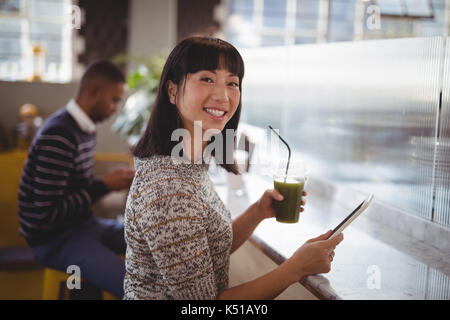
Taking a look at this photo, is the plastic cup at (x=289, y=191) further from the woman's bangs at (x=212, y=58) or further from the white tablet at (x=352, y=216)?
the woman's bangs at (x=212, y=58)

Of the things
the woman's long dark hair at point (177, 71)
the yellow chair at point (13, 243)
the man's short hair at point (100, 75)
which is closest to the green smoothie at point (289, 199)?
the woman's long dark hair at point (177, 71)

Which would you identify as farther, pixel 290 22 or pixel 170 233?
pixel 290 22

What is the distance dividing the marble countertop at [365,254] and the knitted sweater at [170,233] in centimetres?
28

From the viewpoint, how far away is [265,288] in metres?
0.99

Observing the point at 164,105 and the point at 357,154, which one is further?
the point at 357,154

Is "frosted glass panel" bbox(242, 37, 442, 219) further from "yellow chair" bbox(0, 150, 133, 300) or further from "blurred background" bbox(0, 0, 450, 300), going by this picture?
"yellow chair" bbox(0, 150, 133, 300)

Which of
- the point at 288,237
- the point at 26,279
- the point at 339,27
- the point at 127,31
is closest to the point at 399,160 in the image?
the point at 288,237

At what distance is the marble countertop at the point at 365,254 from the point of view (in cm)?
102

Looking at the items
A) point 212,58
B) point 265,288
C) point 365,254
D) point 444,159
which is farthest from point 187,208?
point 444,159

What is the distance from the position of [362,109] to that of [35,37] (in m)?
4.25

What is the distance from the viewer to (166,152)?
1.06 metres

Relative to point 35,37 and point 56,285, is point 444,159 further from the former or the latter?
point 35,37
